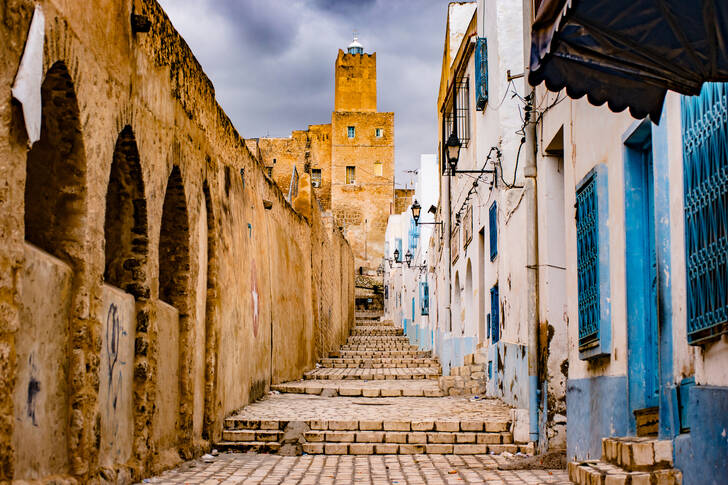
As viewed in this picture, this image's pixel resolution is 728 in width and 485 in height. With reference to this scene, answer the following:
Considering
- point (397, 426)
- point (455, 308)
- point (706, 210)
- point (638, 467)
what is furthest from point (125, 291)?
point (455, 308)

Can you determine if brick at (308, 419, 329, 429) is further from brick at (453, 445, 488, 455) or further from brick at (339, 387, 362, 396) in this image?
brick at (339, 387, 362, 396)

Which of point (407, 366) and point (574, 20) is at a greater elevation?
point (574, 20)

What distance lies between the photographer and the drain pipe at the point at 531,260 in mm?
9477

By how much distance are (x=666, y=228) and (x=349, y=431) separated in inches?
241

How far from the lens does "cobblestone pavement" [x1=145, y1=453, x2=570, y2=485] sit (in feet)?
25.9

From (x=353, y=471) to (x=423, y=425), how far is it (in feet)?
7.07

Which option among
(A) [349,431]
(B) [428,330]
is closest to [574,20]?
(A) [349,431]

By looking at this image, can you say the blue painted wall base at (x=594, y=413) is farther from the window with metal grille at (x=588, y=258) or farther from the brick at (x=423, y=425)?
the brick at (x=423, y=425)

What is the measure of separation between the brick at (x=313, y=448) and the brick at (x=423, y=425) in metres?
1.17

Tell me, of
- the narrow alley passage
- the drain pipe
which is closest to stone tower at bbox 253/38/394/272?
the narrow alley passage

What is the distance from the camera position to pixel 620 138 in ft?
21.4

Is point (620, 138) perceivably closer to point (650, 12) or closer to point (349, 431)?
point (650, 12)

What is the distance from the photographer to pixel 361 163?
62.0m

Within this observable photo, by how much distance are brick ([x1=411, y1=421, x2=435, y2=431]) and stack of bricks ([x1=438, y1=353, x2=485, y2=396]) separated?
3.75 metres
